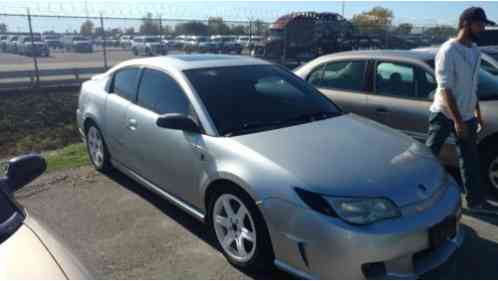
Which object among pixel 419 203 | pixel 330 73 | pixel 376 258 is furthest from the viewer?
pixel 330 73

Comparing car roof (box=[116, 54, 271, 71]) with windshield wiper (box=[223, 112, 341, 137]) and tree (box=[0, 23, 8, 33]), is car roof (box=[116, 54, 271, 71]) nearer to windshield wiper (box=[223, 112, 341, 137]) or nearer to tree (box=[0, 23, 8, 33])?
windshield wiper (box=[223, 112, 341, 137])

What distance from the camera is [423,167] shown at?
123 inches

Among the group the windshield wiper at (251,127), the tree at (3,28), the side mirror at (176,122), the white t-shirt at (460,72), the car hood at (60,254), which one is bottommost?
the car hood at (60,254)

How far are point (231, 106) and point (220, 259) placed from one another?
1.27 meters

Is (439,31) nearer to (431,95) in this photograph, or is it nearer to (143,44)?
(143,44)

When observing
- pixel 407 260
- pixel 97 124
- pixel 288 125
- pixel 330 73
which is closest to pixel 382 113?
pixel 330 73

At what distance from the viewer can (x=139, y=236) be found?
382 cm

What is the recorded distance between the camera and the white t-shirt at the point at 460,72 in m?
3.79

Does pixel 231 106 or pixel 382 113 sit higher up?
pixel 231 106

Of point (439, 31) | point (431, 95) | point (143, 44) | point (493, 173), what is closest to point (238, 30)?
point (143, 44)

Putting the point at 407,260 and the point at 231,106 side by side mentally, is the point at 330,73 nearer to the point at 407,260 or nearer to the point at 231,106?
the point at 231,106

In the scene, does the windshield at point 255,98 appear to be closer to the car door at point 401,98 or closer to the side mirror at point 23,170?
the car door at point 401,98

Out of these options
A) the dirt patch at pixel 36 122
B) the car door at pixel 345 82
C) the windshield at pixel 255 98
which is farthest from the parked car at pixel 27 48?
the windshield at pixel 255 98

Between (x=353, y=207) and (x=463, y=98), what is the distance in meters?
1.96
